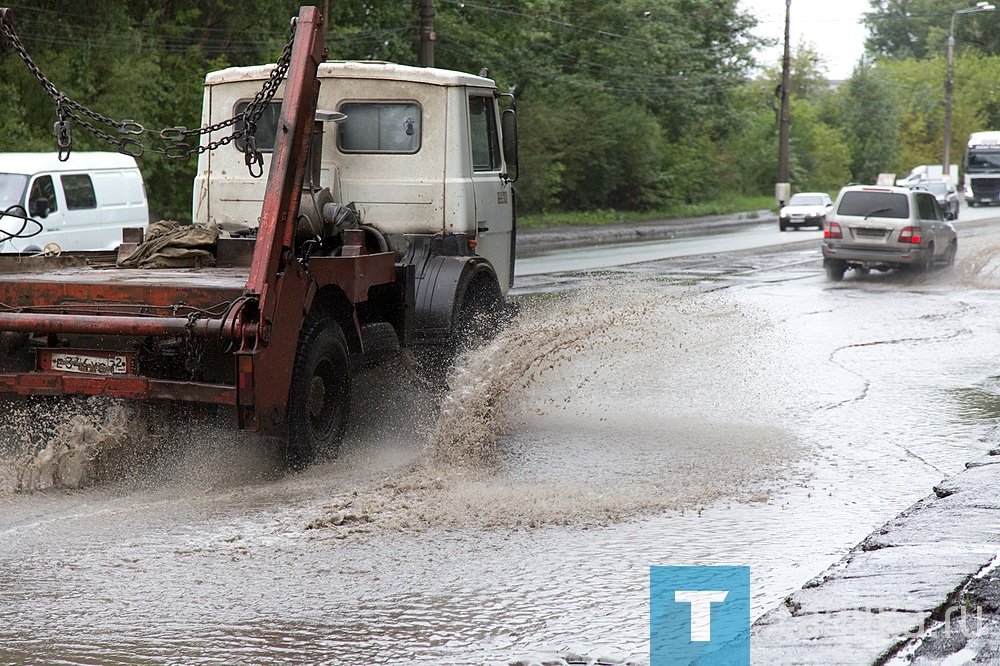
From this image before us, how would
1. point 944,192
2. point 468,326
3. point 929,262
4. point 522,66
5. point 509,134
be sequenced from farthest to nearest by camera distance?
point 944,192, point 522,66, point 929,262, point 509,134, point 468,326

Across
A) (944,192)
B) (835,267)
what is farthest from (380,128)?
(944,192)

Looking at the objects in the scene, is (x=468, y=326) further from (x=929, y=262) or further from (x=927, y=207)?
(x=927, y=207)

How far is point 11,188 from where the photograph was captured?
17156mm

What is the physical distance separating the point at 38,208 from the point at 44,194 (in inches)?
20.8

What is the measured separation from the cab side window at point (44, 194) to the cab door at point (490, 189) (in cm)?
983

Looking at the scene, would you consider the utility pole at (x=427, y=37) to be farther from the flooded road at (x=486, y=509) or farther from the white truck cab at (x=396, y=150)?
the white truck cab at (x=396, y=150)

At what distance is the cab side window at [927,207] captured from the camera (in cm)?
A: 2116

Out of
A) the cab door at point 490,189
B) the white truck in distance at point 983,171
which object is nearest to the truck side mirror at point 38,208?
the cab door at point 490,189

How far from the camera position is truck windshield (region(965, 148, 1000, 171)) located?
195 feet

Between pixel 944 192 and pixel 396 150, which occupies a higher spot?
pixel 396 150

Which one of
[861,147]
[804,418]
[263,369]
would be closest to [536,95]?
[804,418]

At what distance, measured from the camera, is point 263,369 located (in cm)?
599

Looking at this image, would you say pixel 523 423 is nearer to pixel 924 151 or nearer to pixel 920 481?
pixel 920 481

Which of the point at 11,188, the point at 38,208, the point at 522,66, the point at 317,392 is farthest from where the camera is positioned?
the point at 522,66
